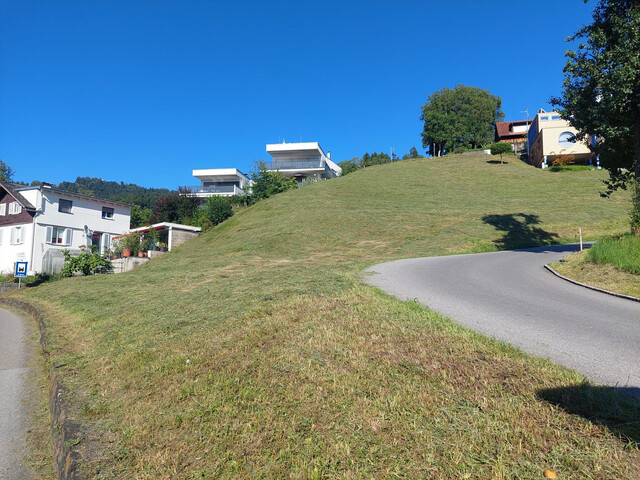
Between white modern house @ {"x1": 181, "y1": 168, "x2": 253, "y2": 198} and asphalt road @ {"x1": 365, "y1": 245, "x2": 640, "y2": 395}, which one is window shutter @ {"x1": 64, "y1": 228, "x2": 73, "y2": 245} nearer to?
white modern house @ {"x1": 181, "y1": 168, "x2": 253, "y2": 198}

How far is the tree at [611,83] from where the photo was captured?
1162 cm

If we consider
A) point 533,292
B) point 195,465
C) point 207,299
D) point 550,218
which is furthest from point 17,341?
point 550,218

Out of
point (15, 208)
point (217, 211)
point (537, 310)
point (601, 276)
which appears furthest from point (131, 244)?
point (601, 276)

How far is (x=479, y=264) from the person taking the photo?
14.4 metres

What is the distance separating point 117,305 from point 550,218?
88.1 feet

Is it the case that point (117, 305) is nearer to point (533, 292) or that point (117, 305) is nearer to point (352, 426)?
point (352, 426)

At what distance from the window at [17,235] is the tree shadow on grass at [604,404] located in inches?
1481

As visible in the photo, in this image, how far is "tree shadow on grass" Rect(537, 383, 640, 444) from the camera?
120 inches

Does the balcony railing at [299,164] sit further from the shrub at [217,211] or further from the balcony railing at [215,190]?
the shrub at [217,211]

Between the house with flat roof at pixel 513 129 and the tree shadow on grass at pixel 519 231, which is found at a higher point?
the house with flat roof at pixel 513 129

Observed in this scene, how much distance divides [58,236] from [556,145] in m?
52.3

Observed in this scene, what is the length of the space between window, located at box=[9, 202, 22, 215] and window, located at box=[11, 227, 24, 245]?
4.47ft

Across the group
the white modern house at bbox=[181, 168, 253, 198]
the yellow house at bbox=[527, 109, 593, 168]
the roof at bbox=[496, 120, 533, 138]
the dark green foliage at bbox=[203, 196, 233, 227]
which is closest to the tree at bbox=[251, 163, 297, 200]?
the dark green foliage at bbox=[203, 196, 233, 227]

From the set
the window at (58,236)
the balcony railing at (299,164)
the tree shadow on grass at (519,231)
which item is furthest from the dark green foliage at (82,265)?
the balcony railing at (299,164)
